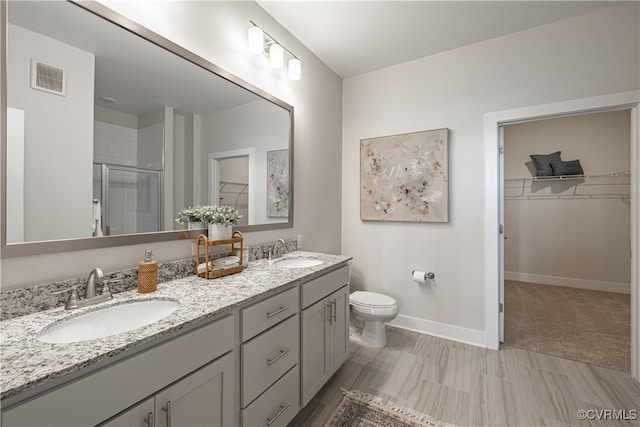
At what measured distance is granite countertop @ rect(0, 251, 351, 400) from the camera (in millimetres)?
634

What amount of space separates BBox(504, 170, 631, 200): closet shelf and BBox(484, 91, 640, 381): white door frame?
2129 millimetres

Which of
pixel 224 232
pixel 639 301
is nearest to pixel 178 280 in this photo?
pixel 224 232

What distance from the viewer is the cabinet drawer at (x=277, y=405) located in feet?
3.95

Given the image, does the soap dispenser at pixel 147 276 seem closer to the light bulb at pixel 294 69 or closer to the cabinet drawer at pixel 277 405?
the cabinet drawer at pixel 277 405

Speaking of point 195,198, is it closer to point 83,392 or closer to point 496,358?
point 83,392

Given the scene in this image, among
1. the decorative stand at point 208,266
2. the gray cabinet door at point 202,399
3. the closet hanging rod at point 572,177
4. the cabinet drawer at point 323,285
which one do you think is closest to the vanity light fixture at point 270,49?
the decorative stand at point 208,266

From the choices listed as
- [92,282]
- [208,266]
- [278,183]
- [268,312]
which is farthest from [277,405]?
[278,183]

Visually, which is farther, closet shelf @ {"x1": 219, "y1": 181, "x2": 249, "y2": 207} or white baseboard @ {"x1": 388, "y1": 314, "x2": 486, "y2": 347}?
white baseboard @ {"x1": 388, "y1": 314, "x2": 486, "y2": 347}

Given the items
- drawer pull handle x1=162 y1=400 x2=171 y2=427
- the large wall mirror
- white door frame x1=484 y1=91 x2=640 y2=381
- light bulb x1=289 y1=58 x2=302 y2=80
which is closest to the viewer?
drawer pull handle x1=162 y1=400 x2=171 y2=427

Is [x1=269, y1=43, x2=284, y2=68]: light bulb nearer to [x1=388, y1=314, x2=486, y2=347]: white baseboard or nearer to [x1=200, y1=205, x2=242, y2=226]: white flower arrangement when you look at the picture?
[x1=200, y1=205, x2=242, y2=226]: white flower arrangement

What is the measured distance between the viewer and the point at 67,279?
1.07m

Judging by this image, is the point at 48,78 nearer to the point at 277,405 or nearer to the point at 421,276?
the point at 277,405

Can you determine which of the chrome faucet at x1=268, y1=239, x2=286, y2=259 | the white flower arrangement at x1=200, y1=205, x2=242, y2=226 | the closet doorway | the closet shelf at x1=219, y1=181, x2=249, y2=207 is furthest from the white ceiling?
the closet doorway

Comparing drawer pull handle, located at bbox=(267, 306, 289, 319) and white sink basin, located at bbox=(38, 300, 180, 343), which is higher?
white sink basin, located at bbox=(38, 300, 180, 343)
